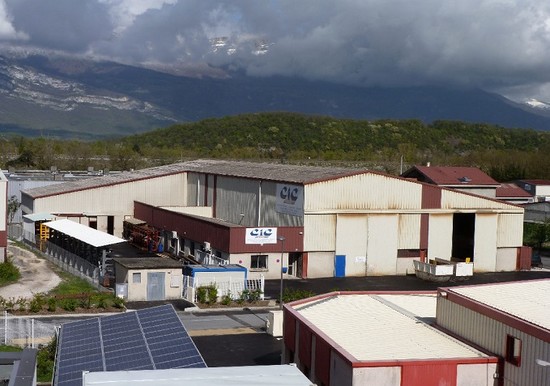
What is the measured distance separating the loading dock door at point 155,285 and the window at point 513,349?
21.3 meters

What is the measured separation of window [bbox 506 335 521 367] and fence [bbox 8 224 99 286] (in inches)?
992

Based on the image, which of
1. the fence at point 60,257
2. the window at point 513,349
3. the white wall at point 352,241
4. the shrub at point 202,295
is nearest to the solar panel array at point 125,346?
the window at point 513,349

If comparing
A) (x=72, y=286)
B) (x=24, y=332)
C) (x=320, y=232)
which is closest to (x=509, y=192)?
(x=320, y=232)

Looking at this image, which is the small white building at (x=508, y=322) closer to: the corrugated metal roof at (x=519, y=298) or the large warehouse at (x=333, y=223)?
the corrugated metal roof at (x=519, y=298)

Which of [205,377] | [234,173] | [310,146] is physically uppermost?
[310,146]

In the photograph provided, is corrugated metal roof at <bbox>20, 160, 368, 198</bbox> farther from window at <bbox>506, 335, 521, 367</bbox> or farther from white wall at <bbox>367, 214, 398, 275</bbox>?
window at <bbox>506, 335, 521, 367</bbox>

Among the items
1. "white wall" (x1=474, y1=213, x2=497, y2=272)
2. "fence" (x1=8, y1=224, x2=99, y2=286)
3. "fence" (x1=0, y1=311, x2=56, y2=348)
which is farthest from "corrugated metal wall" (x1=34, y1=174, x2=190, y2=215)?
"fence" (x1=0, y1=311, x2=56, y2=348)

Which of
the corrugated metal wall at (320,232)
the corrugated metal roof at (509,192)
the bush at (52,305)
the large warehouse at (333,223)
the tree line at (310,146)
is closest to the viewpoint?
the bush at (52,305)

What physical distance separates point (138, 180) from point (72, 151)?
60715 millimetres

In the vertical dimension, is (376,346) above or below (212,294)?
above

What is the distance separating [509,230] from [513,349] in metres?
32.4

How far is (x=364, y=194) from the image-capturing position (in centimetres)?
4691

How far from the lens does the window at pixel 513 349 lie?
63.5 feet

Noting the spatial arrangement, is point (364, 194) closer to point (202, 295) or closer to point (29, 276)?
point (202, 295)
